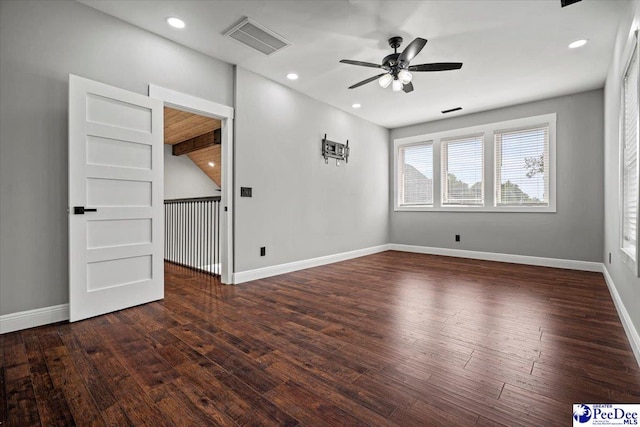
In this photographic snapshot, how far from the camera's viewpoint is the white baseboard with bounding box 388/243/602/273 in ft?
15.2

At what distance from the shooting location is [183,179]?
825 cm

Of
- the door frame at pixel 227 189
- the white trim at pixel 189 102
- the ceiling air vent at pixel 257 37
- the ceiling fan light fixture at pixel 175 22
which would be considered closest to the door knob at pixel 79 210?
the white trim at pixel 189 102

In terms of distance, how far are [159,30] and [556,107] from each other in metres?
5.77

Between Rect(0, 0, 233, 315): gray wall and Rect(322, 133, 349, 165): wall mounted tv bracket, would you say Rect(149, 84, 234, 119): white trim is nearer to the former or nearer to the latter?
Rect(0, 0, 233, 315): gray wall

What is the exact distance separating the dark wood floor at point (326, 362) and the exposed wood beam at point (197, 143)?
12.5 ft

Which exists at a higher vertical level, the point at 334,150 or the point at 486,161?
the point at 334,150

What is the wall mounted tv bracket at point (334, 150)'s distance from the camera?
17.0 feet

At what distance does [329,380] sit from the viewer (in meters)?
1.66

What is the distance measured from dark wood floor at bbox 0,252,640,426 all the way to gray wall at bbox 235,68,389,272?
1.19m

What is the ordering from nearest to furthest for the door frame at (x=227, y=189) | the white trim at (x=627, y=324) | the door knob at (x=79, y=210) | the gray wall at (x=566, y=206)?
the white trim at (x=627, y=324)
the door knob at (x=79, y=210)
the door frame at (x=227, y=189)
the gray wall at (x=566, y=206)

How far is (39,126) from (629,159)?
494 cm

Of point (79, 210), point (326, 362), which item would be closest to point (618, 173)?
point (326, 362)

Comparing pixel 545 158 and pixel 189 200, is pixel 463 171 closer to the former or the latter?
pixel 545 158

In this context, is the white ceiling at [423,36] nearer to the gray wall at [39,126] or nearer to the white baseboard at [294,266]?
the gray wall at [39,126]
